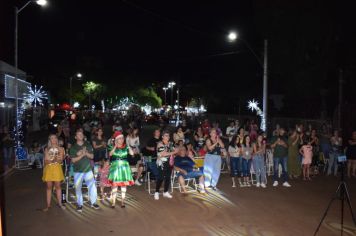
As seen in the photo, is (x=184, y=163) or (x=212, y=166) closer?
(x=184, y=163)

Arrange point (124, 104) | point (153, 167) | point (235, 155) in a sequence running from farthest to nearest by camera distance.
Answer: point (124, 104) → point (235, 155) → point (153, 167)

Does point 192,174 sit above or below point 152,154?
below

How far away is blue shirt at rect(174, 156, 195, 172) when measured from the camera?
10.9 metres

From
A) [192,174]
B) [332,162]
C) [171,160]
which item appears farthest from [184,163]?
[332,162]

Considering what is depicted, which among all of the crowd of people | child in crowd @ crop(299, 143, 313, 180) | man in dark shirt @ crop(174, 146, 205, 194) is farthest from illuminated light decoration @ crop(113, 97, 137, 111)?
man in dark shirt @ crop(174, 146, 205, 194)

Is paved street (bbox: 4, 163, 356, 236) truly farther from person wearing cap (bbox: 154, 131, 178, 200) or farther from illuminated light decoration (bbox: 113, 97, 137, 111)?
illuminated light decoration (bbox: 113, 97, 137, 111)

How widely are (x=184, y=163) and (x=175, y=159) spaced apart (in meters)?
0.26

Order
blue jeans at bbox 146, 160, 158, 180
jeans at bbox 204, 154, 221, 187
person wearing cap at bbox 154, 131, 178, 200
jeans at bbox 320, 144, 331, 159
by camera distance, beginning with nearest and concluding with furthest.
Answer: person wearing cap at bbox 154, 131, 178, 200 < blue jeans at bbox 146, 160, 158, 180 < jeans at bbox 204, 154, 221, 187 < jeans at bbox 320, 144, 331, 159

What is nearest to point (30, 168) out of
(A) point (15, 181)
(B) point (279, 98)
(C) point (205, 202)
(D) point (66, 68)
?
(A) point (15, 181)

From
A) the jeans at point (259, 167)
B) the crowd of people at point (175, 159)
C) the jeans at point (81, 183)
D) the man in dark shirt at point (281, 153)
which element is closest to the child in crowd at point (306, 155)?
the crowd of people at point (175, 159)

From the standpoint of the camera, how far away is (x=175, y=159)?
10.9 metres

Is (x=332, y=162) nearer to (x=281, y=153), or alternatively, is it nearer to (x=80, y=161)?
(x=281, y=153)

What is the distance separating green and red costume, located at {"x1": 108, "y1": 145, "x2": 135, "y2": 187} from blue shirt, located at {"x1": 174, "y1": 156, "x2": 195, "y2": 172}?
203 centimetres

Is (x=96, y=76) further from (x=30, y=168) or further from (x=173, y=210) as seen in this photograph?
(x=173, y=210)
